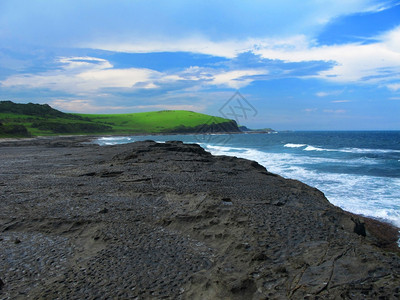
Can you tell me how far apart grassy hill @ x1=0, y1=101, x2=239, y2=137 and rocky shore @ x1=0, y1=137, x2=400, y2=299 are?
209 feet

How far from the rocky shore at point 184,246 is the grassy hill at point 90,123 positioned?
2510 inches

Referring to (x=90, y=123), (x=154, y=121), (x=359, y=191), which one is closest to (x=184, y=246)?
(x=359, y=191)

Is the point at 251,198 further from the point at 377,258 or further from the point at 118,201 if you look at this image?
the point at 377,258

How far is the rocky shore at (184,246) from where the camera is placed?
4758mm

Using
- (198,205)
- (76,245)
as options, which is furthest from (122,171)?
(76,245)

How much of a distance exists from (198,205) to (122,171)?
7906mm

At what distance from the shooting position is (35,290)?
4.97m

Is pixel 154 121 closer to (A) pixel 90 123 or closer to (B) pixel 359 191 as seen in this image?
(A) pixel 90 123

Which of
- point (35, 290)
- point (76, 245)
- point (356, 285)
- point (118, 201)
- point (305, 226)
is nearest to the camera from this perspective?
point (356, 285)

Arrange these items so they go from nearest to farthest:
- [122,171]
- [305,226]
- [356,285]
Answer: [356,285] < [305,226] < [122,171]

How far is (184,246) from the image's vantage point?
6.64 m

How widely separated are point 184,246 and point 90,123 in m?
124

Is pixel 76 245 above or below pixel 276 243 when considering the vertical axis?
below

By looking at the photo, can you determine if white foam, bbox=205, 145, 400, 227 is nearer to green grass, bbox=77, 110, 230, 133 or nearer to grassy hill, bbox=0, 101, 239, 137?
grassy hill, bbox=0, 101, 239, 137
